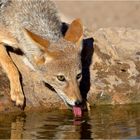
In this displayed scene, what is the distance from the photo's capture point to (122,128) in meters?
10.1

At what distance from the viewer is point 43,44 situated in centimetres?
1104

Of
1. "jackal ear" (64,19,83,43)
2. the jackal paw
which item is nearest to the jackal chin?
the jackal paw

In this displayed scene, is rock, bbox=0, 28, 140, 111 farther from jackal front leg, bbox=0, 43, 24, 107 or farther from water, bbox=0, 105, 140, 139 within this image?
water, bbox=0, 105, 140, 139

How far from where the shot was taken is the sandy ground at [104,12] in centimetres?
1966

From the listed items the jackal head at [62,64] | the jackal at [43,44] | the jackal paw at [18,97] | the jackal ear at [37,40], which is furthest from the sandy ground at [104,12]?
the jackal paw at [18,97]

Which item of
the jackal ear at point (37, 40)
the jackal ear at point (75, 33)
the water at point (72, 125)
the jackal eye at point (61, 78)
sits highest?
the jackal ear at point (75, 33)

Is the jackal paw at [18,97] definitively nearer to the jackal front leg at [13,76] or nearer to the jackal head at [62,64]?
the jackal front leg at [13,76]

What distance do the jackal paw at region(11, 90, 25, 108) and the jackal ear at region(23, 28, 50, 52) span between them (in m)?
0.78

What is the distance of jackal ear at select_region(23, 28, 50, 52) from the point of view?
10.9 meters

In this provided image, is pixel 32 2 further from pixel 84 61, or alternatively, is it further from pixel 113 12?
pixel 113 12

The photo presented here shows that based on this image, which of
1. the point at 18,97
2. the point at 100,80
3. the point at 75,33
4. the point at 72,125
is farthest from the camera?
the point at 100,80

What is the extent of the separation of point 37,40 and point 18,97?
94 centimetres

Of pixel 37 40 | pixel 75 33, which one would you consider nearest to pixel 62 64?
pixel 37 40

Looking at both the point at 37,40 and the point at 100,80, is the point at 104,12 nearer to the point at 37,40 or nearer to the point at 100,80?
the point at 100,80
